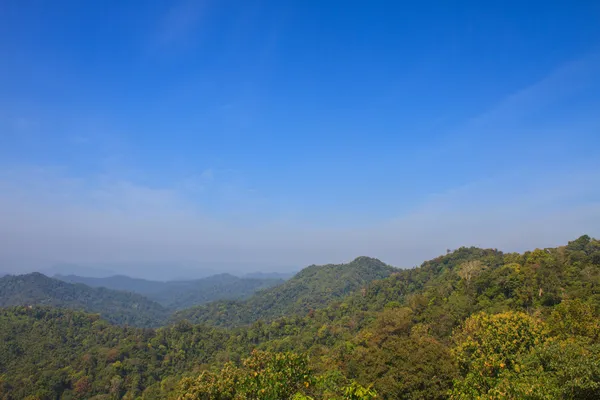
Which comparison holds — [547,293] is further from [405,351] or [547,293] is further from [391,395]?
[391,395]

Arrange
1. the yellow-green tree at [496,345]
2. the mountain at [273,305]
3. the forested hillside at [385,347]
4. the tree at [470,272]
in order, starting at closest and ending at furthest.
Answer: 1. the forested hillside at [385,347]
2. the yellow-green tree at [496,345]
3. the tree at [470,272]
4. the mountain at [273,305]

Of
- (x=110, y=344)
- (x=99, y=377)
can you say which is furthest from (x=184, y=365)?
(x=110, y=344)

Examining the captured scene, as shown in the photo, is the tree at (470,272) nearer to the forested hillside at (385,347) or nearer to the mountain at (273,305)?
the forested hillside at (385,347)

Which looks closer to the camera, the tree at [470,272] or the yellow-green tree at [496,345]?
the yellow-green tree at [496,345]

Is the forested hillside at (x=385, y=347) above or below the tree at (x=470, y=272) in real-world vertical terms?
below

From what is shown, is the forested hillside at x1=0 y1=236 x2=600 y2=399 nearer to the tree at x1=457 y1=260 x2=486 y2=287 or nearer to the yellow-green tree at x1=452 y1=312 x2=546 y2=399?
the yellow-green tree at x1=452 y1=312 x2=546 y2=399

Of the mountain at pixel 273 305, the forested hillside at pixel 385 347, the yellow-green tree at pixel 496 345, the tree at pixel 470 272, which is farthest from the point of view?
the mountain at pixel 273 305

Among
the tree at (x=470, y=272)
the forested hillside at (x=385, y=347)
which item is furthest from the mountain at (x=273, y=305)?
the tree at (x=470, y=272)

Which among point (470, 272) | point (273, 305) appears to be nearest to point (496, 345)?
point (470, 272)

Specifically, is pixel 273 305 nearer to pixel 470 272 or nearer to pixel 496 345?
pixel 470 272
